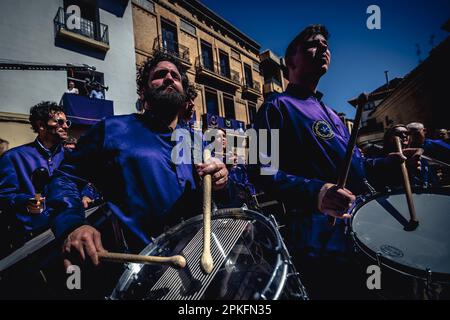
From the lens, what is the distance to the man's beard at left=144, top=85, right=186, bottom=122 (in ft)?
6.22

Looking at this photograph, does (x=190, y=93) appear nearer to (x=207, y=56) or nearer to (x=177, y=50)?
(x=177, y=50)

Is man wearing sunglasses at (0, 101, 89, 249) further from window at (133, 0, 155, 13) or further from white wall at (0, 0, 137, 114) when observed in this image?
window at (133, 0, 155, 13)

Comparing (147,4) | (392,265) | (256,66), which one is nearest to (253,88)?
(256,66)

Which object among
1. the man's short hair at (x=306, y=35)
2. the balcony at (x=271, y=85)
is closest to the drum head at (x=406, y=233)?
the man's short hair at (x=306, y=35)

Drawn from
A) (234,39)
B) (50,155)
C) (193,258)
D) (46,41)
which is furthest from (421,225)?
(234,39)

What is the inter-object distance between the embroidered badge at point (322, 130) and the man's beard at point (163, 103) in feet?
3.69

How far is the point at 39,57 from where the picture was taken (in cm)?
951

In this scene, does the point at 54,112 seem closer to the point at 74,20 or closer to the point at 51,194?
the point at 51,194

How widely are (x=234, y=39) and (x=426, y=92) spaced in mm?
14224

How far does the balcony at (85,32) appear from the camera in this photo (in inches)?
395

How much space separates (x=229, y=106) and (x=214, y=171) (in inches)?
700

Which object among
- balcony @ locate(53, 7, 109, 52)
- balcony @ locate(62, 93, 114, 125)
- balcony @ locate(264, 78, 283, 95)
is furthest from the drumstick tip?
balcony @ locate(264, 78, 283, 95)

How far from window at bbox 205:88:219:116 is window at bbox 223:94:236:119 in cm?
107

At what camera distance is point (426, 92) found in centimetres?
1436
